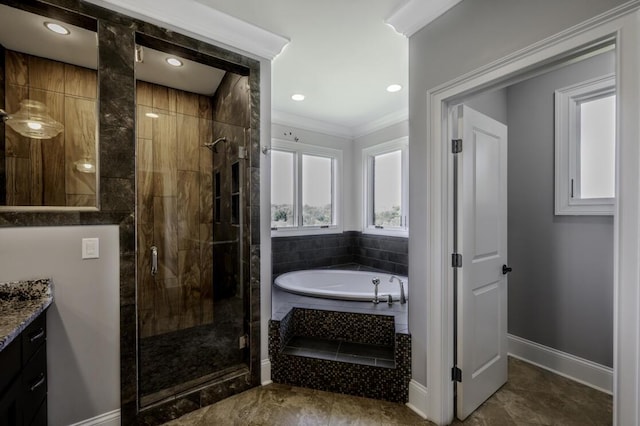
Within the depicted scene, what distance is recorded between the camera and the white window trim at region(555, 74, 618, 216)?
2.30 m

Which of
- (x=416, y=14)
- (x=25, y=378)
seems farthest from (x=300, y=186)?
(x=25, y=378)

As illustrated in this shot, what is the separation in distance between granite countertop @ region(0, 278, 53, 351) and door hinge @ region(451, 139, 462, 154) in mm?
2306

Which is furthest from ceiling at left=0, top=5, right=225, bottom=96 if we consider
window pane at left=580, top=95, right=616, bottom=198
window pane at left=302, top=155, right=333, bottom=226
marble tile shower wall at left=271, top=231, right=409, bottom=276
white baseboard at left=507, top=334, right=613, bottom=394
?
white baseboard at left=507, top=334, right=613, bottom=394

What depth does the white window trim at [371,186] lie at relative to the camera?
3.75m

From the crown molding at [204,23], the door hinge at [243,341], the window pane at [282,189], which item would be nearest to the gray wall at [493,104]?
the crown molding at [204,23]

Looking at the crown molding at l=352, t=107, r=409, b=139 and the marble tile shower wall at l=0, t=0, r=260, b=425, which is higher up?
the crown molding at l=352, t=107, r=409, b=139

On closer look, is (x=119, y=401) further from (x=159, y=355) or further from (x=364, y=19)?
(x=364, y=19)

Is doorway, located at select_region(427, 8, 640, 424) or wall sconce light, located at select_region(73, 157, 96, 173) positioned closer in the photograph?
doorway, located at select_region(427, 8, 640, 424)

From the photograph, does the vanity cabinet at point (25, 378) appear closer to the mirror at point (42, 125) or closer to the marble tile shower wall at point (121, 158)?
the marble tile shower wall at point (121, 158)

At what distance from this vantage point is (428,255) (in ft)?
6.19

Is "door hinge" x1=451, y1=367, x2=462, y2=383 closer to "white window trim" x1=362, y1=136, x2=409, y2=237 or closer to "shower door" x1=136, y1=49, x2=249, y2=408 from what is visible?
"shower door" x1=136, y1=49, x2=249, y2=408

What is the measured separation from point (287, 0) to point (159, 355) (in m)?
2.55

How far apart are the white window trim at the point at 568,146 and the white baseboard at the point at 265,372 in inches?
105

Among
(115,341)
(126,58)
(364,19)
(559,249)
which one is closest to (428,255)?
(559,249)
